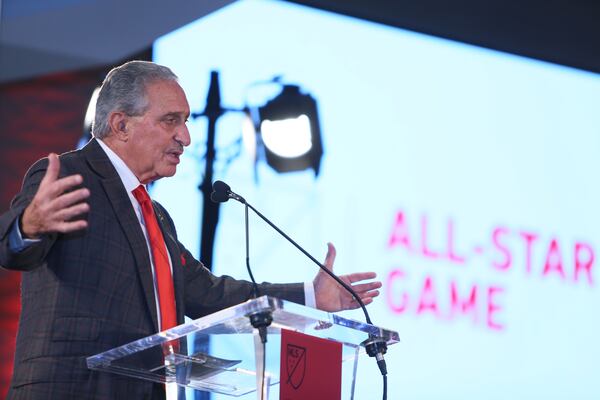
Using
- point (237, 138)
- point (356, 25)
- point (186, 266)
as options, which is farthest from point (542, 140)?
point (186, 266)

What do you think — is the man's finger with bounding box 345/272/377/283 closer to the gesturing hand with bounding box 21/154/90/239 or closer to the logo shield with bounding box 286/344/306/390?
the logo shield with bounding box 286/344/306/390

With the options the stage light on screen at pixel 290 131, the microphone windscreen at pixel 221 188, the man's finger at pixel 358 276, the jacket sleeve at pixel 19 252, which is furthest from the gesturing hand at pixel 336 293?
the stage light on screen at pixel 290 131

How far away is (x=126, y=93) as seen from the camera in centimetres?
260

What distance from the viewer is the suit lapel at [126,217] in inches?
89.5

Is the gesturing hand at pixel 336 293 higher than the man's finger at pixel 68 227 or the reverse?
the reverse

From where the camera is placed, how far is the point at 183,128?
2.63m

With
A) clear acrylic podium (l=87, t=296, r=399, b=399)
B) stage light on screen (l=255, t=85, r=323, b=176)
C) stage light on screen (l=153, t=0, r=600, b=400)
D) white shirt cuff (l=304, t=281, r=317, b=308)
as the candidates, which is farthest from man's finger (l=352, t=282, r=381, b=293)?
stage light on screen (l=255, t=85, r=323, b=176)

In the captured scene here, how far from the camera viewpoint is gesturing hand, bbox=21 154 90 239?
6.14 ft

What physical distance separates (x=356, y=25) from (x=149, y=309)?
2484mm

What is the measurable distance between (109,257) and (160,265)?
19 centimetres

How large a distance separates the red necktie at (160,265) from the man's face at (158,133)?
78 mm

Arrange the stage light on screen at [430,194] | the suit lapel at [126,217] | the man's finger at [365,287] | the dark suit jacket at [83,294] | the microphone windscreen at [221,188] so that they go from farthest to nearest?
1. the stage light on screen at [430,194]
2. the man's finger at [365,287]
3. the microphone windscreen at [221,188]
4. the suit lapel at [126,217]
5. the dark suit jacket at [83,294]

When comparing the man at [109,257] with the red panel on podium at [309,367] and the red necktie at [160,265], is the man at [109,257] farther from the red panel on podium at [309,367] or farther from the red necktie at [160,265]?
the red panel on podium at [309,367]

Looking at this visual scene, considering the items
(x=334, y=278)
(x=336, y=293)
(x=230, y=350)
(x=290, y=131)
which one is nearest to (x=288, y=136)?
(x=290, y=131)
